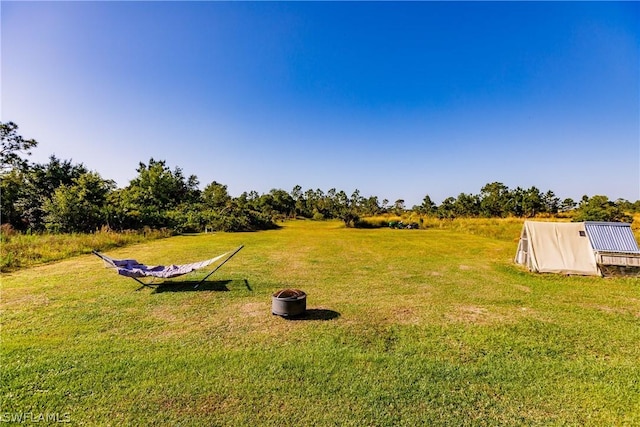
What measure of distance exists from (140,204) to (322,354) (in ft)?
73.3

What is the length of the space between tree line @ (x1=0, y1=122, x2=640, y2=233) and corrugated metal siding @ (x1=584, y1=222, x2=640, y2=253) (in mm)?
17553

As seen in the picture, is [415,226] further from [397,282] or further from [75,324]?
[75,324]

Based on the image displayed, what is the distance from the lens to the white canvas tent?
8.97 m

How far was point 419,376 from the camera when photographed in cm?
353

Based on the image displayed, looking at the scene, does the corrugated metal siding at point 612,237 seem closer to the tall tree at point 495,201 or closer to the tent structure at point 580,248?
the tent structure at point 580,248

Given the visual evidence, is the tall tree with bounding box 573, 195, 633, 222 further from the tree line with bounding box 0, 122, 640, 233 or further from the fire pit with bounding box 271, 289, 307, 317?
the fire pit with bounding box 271, 289, 307, 317

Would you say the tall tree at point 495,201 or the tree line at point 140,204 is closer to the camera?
the tree line at point 140,204

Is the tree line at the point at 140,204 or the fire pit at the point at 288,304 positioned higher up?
the tree line at the point at 140,204

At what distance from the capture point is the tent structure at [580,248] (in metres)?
8.64

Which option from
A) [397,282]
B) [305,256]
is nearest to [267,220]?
[305,256]

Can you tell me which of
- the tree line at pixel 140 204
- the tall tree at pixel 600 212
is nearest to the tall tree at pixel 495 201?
the tree line at pixel 140 204

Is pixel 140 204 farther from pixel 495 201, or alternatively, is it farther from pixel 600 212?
pixel 495 201

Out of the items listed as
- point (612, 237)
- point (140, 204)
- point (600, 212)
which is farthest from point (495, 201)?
point (140, 204)

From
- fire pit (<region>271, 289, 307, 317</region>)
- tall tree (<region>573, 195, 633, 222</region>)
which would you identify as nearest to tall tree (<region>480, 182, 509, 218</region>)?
tall tree (<region>573, 195, 633, 222</region>)
